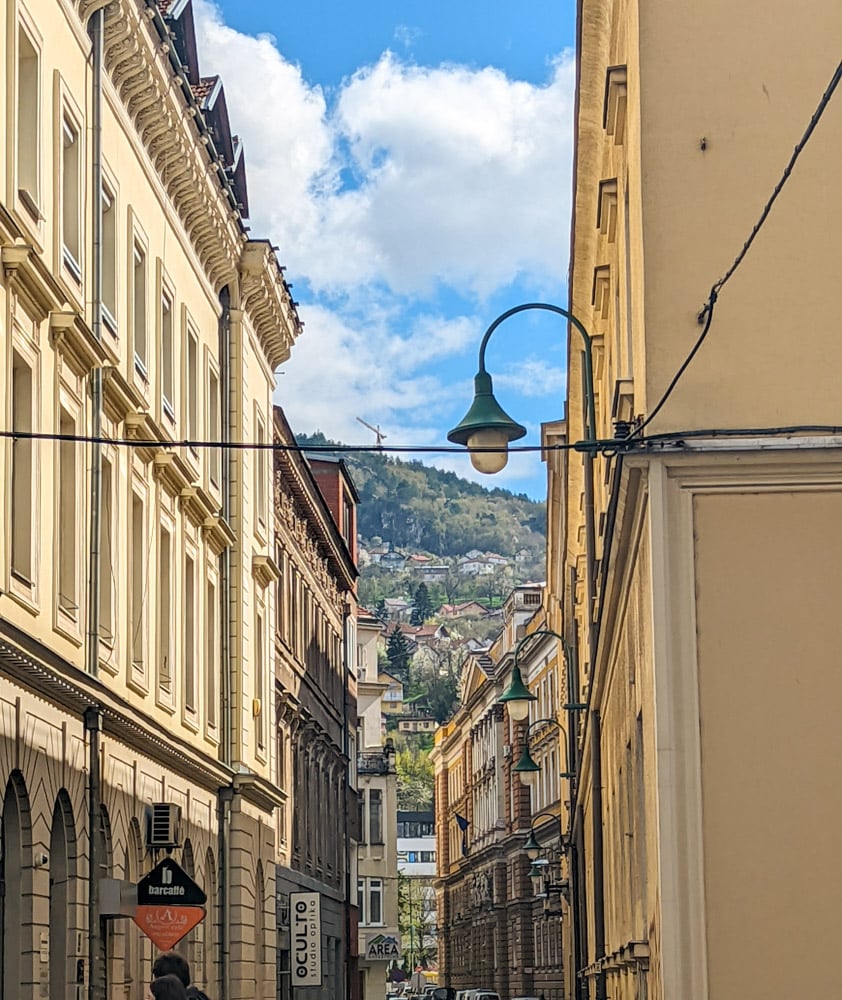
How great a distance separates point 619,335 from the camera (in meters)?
17.0

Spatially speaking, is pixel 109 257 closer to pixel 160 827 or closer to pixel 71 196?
pixel 71 196

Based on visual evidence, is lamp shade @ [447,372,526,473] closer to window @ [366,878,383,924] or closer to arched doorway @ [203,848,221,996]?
arched doorway @ [203,848,221,996]

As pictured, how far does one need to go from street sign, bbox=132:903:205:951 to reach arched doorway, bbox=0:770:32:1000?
1.18 metres

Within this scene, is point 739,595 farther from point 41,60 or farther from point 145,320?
point 145,320

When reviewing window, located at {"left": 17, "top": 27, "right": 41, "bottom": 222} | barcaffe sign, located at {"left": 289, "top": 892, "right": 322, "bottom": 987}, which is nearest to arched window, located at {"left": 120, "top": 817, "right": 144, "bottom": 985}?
window, located at {"left": 17, "top": 27, "right": 41, "bottom": 222}

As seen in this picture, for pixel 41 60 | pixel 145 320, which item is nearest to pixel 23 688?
pixel 41 60

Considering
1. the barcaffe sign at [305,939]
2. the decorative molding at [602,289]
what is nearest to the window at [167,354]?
the decorative molding at [602,289]

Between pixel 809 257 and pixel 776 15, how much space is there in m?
1.67

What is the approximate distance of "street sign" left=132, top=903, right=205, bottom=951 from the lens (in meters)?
19.4

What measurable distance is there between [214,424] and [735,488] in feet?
72.8

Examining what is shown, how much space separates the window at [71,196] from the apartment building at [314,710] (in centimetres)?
1584

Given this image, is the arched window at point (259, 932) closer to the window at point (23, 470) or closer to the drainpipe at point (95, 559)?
the drainpipe at point (95, 559)

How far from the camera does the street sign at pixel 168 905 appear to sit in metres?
19.5

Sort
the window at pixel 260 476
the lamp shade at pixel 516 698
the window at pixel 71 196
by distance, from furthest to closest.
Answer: the window at pixel 260 476 → the lamp shade at pixel 516 698 → the window at pixel 71 196
